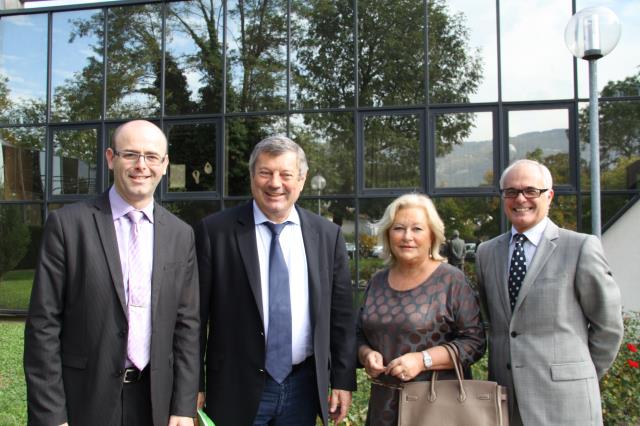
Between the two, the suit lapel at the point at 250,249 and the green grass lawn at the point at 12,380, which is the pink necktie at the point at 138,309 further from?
the green grass lawn at the point at 12,380

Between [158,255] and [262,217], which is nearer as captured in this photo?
[158,255]

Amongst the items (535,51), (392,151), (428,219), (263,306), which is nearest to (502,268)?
(428,219)

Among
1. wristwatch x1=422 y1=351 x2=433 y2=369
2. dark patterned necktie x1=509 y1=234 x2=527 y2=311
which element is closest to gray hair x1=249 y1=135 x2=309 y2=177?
wristwatch x1=422 y1=351 x2=433 y2=369

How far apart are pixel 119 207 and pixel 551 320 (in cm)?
202

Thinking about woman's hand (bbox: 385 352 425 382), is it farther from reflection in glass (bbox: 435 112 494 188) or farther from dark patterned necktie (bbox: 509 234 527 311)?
reflection in glass (bbox: 435 112 494 188)

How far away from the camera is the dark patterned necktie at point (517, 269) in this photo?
280 centimetres

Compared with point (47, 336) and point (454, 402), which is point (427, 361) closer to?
point (454, 402)

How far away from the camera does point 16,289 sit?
10.9 metres

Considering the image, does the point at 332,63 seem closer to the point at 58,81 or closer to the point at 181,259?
the point at 58,81

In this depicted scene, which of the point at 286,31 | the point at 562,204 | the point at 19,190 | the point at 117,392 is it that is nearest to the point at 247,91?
the point at 286,31

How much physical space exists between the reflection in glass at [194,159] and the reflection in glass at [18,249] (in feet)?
9.39

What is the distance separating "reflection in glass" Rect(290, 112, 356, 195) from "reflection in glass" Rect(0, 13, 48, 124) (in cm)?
541

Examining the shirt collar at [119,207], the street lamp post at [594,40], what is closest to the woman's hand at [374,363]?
the shirt collar at [119,207]

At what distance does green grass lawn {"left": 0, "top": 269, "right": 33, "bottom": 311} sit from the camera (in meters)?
10.9
